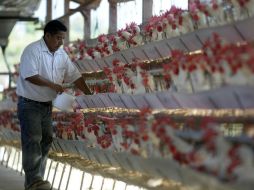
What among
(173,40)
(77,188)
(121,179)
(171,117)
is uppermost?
(173,40)

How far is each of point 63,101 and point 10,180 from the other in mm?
3017

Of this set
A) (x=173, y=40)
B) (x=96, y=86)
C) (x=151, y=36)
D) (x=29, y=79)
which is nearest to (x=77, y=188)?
(x=96, y=86)

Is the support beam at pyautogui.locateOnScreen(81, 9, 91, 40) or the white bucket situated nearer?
the white bucket

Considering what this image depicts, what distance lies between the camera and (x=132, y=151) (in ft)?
20.6

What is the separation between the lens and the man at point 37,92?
801 cm

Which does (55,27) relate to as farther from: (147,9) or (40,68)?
(147,9)

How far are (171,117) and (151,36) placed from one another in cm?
170

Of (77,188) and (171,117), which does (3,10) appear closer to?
(77,188)

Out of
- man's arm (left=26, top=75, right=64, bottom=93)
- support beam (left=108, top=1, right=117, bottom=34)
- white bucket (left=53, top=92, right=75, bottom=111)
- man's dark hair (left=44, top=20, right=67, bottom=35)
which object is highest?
support beam (left=108, top=1, right=117, bottom=34)

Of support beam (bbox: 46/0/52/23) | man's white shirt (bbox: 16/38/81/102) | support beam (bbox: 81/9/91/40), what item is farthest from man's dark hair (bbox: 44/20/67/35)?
support beam (bbox: 46/0/52/23)

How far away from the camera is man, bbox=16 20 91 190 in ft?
26.3

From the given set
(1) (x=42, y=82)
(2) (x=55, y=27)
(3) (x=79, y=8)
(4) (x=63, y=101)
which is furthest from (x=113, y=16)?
(1) (x=42, y=82)

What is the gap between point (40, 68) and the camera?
27.0 ft

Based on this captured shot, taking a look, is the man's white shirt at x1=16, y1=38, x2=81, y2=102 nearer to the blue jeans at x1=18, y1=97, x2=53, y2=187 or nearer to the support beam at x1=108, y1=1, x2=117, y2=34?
the blue jeans at x1=18, y1=97, x2=53, y2=187
